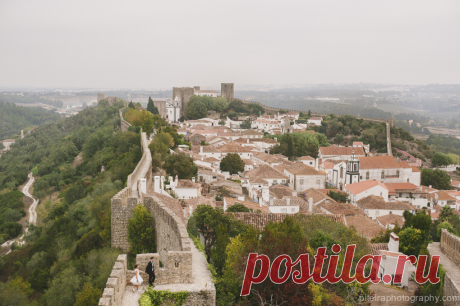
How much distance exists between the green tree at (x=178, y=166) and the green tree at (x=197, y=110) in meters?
36.9

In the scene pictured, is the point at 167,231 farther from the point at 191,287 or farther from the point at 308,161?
the point at 308,161

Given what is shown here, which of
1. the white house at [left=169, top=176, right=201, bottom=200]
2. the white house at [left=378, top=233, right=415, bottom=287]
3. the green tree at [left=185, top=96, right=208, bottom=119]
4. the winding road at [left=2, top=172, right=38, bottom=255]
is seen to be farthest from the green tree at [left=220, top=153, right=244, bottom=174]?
the green tree at [left=185, top=96, right=208, bottom=119]

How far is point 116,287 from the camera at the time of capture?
212 inches

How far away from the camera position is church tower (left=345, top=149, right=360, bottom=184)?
36.8 metres

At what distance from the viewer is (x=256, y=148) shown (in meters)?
45.5

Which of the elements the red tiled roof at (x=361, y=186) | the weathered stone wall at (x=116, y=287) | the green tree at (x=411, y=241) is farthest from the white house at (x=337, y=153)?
the weathered stone wall at (x=116, y=287)

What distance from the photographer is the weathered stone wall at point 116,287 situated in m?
5.04

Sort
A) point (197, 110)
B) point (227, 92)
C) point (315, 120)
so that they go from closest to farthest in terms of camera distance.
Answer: point (197, 110), point (315, 120), point (227, 92)

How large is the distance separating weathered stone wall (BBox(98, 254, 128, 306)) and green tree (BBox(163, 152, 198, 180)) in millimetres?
16888

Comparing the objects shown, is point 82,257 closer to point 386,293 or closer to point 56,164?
point 386,293

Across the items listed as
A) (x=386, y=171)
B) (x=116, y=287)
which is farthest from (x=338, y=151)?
(x=116, y=287)

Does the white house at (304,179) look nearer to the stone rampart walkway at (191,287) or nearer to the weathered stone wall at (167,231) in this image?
the weathered stone wall at (167,231)

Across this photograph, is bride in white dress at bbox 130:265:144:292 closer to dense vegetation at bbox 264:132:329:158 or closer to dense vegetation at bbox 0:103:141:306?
dense vegetation at bbox 0:103:141:306

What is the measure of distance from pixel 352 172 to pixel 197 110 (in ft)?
98.7
